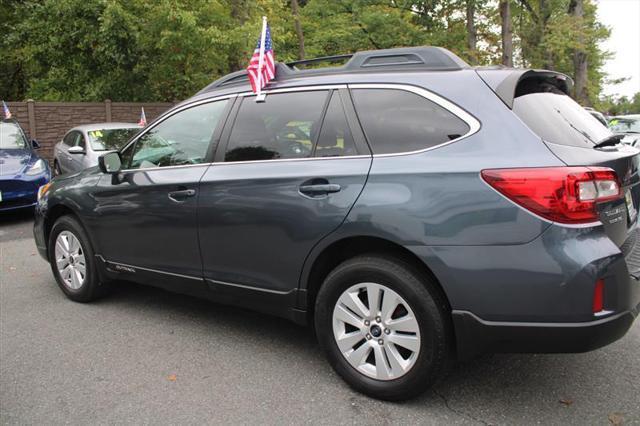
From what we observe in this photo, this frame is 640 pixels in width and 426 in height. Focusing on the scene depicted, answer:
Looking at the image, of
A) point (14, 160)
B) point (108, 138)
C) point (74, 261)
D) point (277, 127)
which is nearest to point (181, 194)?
point (277, 127)

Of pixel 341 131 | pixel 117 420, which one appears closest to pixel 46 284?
pixel 117 420

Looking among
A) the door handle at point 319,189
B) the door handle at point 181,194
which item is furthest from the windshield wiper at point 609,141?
the door handle at point 181,194

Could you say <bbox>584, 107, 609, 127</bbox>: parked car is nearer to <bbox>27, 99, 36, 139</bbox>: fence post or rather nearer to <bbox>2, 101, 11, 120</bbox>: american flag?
<bbox>2, 101, 11, 120</bbox>: american flag

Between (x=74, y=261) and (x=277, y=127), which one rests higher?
(x=277, y=127)

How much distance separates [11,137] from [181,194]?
24.7 ft

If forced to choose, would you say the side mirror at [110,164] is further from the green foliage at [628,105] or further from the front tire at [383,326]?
the green foliage at [628,105]

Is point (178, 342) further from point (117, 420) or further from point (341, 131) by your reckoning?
point (341, 131)

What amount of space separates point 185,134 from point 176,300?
63.1 inches

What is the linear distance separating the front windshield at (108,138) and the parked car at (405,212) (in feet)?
21.6

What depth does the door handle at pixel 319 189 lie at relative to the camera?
2900 mm

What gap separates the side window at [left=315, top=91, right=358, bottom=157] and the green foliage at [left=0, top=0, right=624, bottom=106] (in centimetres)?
1226

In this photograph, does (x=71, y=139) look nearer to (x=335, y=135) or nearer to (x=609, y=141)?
(x=335, y=135)

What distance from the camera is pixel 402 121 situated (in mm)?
2877

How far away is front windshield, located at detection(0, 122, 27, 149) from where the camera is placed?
9281 millimetres
